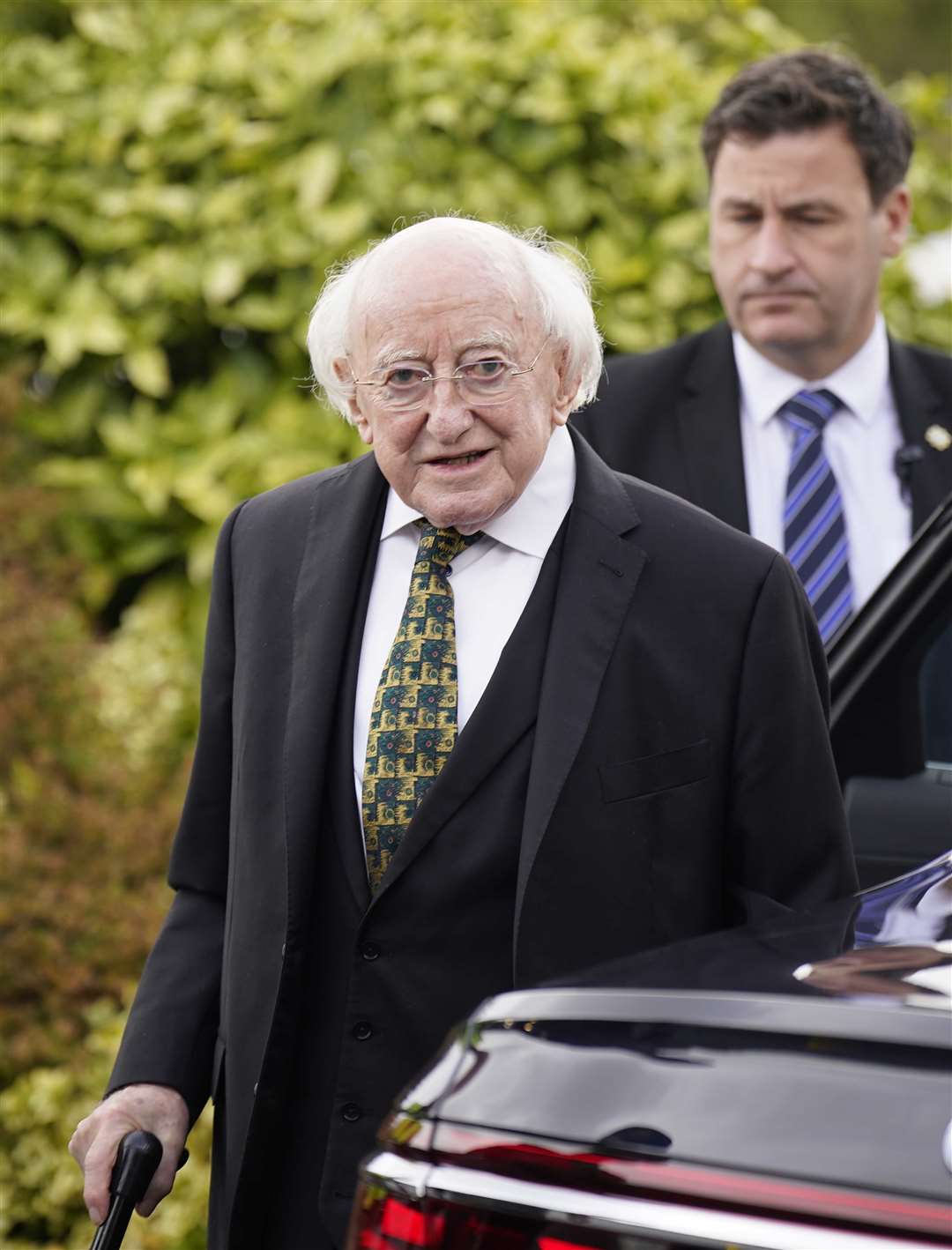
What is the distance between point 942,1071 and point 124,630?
14.3ft

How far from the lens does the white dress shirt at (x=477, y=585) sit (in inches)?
90.4

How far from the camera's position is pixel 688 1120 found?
4.50ft

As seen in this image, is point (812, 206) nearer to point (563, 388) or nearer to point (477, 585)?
point (563, 388)

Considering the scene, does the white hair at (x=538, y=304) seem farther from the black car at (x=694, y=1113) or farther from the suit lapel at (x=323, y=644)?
the black car at (x=694, y=1113)

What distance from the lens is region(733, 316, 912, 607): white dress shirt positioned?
11.4 feet

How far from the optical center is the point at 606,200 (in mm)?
5367

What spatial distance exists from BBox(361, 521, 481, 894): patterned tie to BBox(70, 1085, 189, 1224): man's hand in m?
0.47

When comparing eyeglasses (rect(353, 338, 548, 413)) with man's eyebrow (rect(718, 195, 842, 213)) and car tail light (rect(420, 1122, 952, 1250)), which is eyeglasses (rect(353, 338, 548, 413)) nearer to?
car tail light (rect(420, 1122, 952, 1250))

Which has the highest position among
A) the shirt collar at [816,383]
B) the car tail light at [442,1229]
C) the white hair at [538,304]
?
the shirt collar at [816,383]

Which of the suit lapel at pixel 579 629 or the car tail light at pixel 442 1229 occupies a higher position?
the suit lapel at pixel 579 629

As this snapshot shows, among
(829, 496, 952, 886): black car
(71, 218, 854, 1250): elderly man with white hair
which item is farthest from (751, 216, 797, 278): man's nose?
(71, 218, 854, 1250): elderly man with white hair

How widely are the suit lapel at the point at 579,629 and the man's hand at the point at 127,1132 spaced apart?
2.04ft

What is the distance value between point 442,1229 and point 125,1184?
0.95m

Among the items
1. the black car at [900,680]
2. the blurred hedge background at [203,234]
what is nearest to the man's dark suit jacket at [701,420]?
the black car at [900,680]
